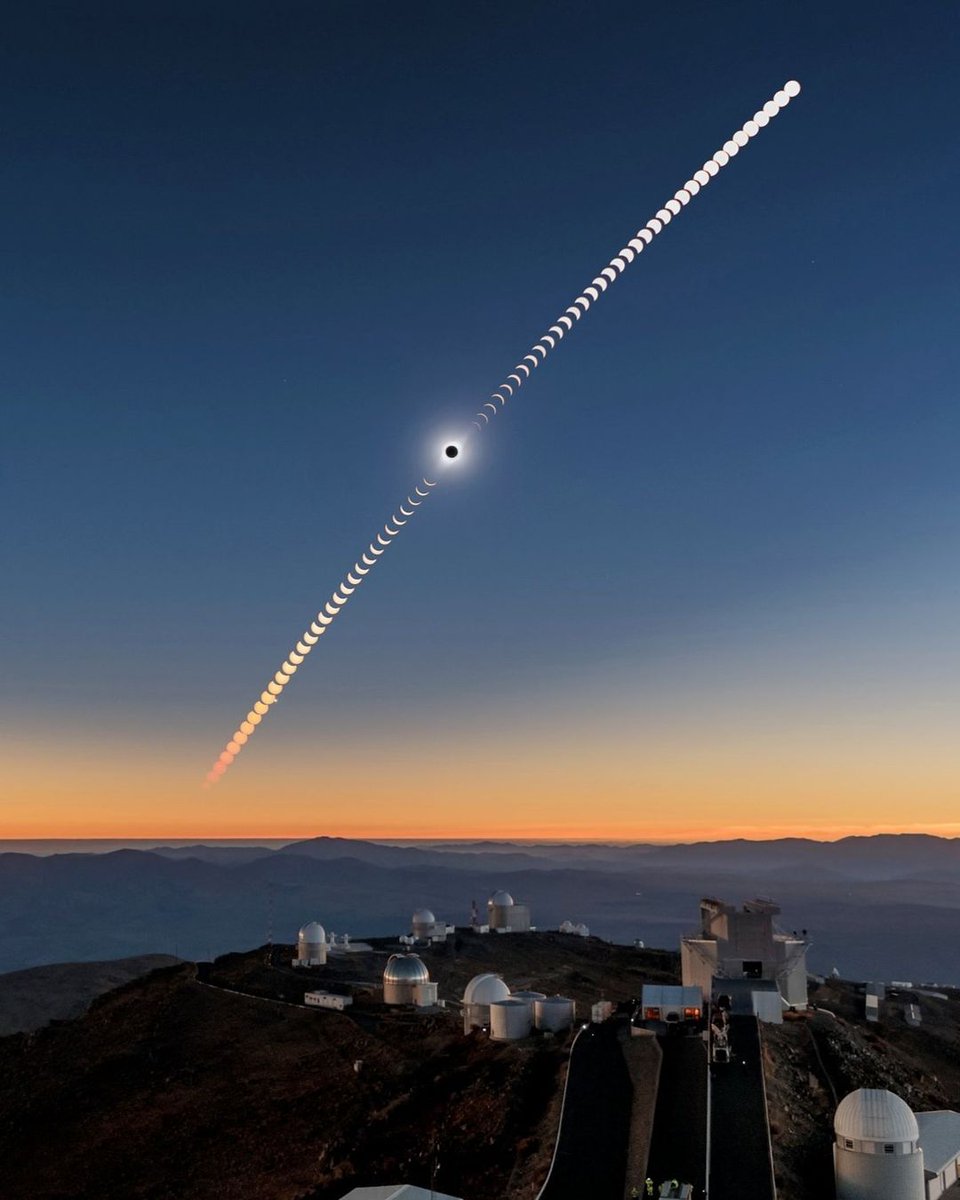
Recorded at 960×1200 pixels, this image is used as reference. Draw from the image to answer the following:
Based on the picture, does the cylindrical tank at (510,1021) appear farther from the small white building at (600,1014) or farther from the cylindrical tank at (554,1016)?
the small white building at (600,1014)

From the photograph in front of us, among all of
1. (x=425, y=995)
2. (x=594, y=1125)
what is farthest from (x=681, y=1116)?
(x=425, y=995)

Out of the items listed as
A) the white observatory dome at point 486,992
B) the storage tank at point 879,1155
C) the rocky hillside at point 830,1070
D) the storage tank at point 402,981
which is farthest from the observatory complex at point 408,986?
the storage tank at point 879,1155

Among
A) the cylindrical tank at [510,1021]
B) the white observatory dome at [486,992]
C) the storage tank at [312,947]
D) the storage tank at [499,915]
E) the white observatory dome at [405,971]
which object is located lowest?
the cylindrical tank at [510,1021]

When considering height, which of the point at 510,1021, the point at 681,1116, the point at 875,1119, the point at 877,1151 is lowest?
the point at 877,1151

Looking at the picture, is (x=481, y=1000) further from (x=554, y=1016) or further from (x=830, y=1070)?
(x=830, y=1070)

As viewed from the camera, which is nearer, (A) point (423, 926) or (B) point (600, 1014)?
(B) point (600, 1014)

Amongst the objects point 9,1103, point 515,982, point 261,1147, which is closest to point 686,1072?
point 261,1147
